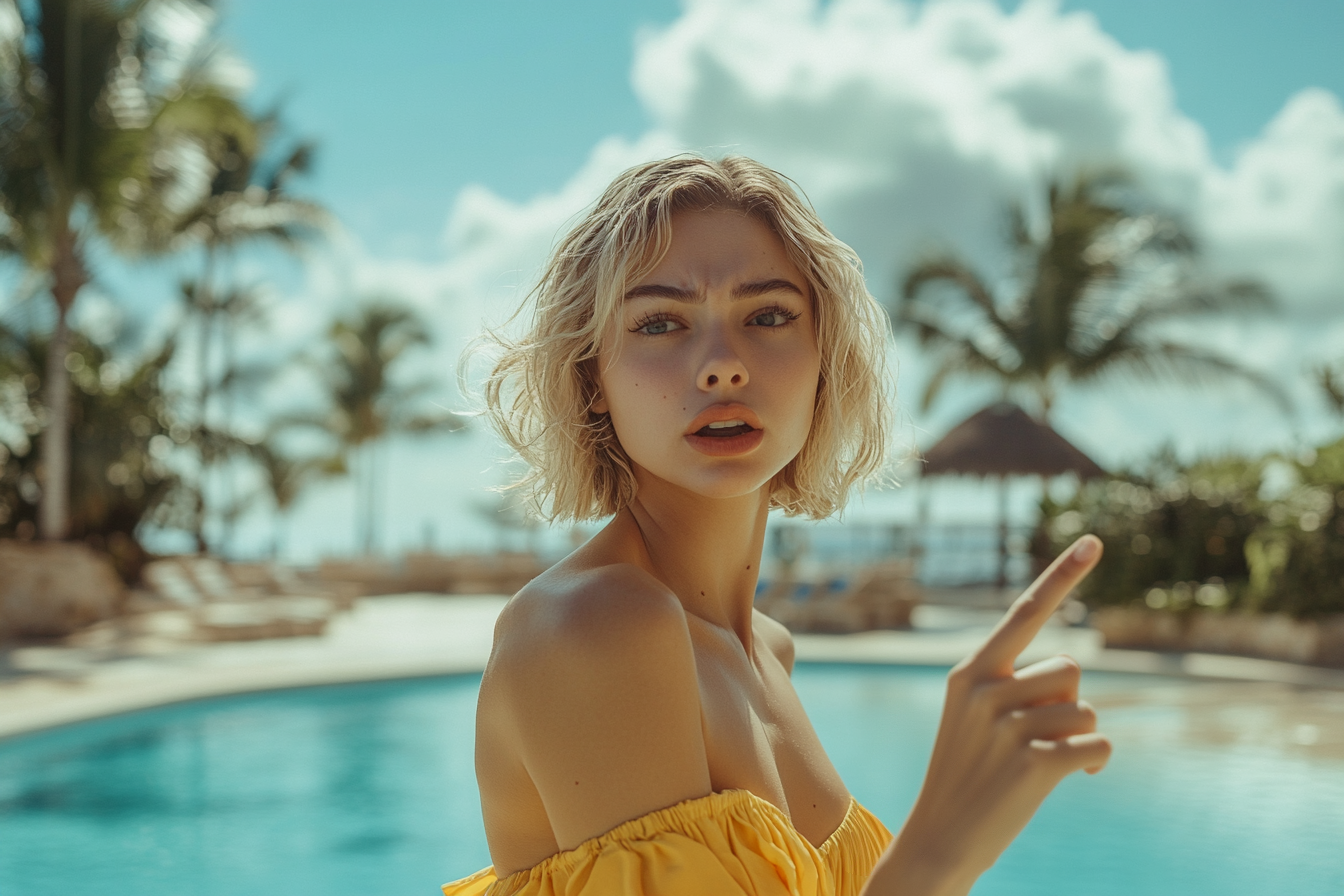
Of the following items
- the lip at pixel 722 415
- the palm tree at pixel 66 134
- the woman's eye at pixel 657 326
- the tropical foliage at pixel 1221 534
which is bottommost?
the tropical foliage at pixel 1221 534

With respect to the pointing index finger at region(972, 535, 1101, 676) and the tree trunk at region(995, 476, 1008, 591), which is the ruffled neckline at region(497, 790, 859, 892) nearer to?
the pointing index finger at region(972, 535, 1101, 676)

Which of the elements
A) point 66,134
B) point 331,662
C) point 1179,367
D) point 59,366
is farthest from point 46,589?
point 1179,367

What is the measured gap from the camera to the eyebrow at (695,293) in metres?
1.20

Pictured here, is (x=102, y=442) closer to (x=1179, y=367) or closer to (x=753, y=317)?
(x=753, y=317)

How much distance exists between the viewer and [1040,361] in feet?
62.4

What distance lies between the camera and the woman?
899 mm

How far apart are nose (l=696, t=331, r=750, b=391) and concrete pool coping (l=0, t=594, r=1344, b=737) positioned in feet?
25.0

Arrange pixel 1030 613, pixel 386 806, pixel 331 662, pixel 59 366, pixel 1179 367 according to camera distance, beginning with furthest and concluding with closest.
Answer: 1. pixel 1179 367
2. pixel 59 366
3. pixel 331 662
4. pixel 386 806
5. pixel 1030 613

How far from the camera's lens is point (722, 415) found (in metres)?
1.17

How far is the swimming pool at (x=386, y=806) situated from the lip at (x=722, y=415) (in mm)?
5045

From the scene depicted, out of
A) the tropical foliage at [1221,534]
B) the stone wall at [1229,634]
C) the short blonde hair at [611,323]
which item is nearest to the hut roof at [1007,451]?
the tropical foliage at [1221,534]

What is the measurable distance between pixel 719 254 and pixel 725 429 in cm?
20

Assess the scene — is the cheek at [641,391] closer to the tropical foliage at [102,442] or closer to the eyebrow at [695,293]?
the eyebrow at [695,293]

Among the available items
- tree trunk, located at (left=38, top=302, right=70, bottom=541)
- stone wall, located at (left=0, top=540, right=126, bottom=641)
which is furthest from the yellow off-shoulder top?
stone wall, located at (left=0, top=540, right=126, bottom=641)
